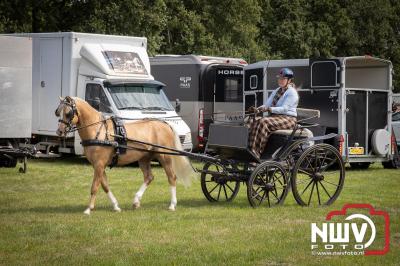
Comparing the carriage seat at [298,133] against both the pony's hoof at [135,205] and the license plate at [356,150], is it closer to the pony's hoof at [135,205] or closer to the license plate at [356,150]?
the pony's hoof at [135,205]

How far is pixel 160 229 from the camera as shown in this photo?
35.4ft

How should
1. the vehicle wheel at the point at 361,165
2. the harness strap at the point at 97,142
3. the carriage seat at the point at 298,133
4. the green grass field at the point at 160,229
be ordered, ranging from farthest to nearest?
the vehicle wheel at the point at 361,165
the carriage seat at the point at 298,133
the harness strap at the point at 97,142
the green grass field at the point at 160,229

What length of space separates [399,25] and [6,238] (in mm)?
48123

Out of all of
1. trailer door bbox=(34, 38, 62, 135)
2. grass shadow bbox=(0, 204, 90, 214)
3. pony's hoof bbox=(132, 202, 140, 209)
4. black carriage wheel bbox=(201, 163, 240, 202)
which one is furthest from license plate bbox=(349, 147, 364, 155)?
grass shadow bbox=(0, 204, 90, 214)

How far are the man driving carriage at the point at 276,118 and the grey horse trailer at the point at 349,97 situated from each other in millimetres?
6951

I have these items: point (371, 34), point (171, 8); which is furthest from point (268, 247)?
point (371, 34)

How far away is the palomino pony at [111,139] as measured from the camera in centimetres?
1245

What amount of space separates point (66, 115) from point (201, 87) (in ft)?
39.4

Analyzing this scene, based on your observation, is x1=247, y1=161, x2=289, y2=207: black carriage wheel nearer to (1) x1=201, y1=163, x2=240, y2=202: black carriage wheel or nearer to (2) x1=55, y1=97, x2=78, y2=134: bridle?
(1) x1=201, y1=163, x2=240, y2=202: black carriage wheel

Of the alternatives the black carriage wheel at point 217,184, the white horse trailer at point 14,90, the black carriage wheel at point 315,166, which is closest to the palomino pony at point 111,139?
the black carriage wheel at point 217,184

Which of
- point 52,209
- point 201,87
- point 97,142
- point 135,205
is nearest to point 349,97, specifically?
point 201,87

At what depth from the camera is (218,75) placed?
24516 mm

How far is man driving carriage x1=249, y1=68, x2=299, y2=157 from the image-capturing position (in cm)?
1300

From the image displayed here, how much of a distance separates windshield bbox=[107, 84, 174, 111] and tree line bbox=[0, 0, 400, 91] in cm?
915
